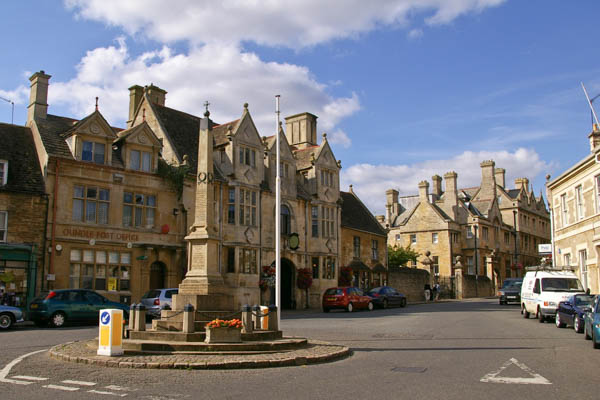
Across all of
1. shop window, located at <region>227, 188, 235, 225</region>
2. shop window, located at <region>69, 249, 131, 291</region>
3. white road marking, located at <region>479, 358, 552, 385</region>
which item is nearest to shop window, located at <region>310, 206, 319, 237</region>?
shop window, located at <region>227, 188, 235, 225</region>

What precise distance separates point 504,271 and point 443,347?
5859 centimetres

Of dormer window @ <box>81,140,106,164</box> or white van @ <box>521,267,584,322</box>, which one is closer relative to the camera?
white van @ <box>521,267,584,322</box>

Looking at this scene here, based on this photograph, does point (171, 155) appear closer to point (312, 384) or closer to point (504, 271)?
point (312, 384)

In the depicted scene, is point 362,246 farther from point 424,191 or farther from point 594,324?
point 594,324

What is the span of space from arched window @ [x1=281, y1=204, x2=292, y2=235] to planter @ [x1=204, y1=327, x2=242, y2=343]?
23353 millimetres

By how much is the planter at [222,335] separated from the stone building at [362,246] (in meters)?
28.7

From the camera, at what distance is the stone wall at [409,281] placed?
47156 mm

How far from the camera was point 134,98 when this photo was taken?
35.4 meters

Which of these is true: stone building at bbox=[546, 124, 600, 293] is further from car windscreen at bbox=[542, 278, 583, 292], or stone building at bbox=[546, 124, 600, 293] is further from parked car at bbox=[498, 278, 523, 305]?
car windscreen at bbox=[542, 278, 583, 292]

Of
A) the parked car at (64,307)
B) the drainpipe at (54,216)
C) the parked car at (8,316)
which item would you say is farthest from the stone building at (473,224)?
the parked car at (8,316)

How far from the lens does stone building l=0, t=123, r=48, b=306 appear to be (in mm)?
24406

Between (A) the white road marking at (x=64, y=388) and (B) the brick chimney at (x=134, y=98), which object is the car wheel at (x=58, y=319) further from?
(B) the brick chimney at (x=134, y=98)

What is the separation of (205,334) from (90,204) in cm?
1639

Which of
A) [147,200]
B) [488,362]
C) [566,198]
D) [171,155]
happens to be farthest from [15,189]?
[566,198]
